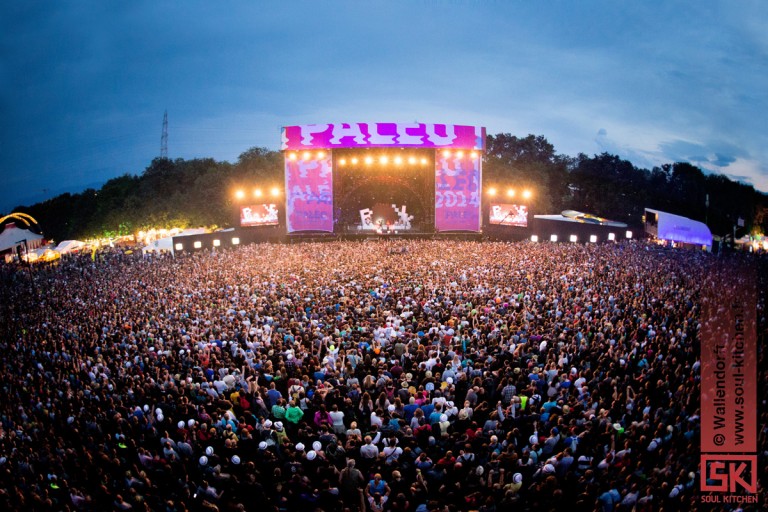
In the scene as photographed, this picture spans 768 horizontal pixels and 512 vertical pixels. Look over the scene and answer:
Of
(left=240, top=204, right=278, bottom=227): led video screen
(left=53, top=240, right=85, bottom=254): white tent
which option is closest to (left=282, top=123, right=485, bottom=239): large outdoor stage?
(left=240, top=204, right=278, bottom=227): led video screen

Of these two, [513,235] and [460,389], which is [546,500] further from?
[513,235]

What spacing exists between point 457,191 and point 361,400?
2315 cm

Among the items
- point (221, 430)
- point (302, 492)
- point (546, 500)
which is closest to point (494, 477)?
point (546, 500)

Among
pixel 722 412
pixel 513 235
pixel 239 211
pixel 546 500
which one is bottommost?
pixel 546 500

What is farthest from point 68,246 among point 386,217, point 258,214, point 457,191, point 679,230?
point 679,230

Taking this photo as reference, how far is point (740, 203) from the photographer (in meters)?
43.8

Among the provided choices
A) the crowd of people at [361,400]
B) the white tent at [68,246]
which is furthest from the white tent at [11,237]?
the crowd of people at [361,400]

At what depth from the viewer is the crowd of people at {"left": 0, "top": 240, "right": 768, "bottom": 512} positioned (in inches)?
202

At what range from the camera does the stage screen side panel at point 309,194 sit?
93.0ft

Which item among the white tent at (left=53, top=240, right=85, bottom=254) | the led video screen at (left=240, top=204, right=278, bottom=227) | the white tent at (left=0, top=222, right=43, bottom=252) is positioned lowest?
the white tent at (left=53, top=240, right=85, bottom=254)

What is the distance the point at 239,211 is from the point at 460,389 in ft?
81.9

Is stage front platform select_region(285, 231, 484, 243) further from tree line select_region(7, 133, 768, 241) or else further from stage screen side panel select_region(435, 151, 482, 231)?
tree line select_region(7, 133, 768, 241)

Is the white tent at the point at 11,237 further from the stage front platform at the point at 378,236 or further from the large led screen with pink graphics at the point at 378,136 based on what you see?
the large led screen with pink graphics at the point at 378,136

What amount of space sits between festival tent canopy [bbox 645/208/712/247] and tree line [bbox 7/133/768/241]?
11176mm
